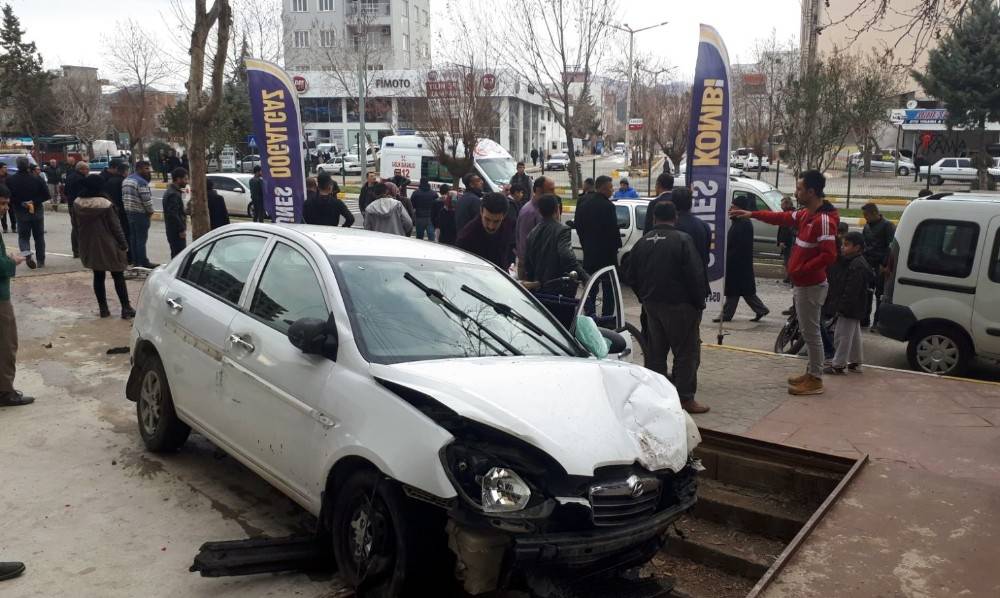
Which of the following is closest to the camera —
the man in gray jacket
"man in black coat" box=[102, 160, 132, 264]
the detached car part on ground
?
the detached car part on ground

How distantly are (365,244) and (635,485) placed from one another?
7.30 feet

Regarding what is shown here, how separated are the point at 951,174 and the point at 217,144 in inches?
1453

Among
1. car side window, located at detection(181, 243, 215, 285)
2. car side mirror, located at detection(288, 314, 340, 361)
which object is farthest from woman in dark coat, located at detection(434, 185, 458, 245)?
car side mirror, located at detection(288, 314, 340, 361)

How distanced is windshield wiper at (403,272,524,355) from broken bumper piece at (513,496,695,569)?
1174 millimetres

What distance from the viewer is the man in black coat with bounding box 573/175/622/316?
8609 mm

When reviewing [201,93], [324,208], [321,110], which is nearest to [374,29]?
[321,110]

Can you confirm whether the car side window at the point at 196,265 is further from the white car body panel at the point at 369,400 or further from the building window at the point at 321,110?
the building window at the point at 321,110

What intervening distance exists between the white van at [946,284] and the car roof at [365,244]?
549cm

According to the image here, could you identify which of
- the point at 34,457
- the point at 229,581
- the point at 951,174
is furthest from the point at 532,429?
the point at 951,174

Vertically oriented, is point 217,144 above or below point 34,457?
above

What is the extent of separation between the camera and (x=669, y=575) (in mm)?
4781

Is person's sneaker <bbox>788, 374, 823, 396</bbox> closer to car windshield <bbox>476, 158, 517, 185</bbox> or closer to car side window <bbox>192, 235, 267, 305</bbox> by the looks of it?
car side window <bbox>192, 235, 267, 305</bbox>

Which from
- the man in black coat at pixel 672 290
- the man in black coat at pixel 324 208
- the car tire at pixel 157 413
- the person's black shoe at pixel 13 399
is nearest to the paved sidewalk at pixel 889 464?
the man in black coat at pixel 672 290

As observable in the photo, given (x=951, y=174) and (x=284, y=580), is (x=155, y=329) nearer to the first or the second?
(x=284, y=580)
